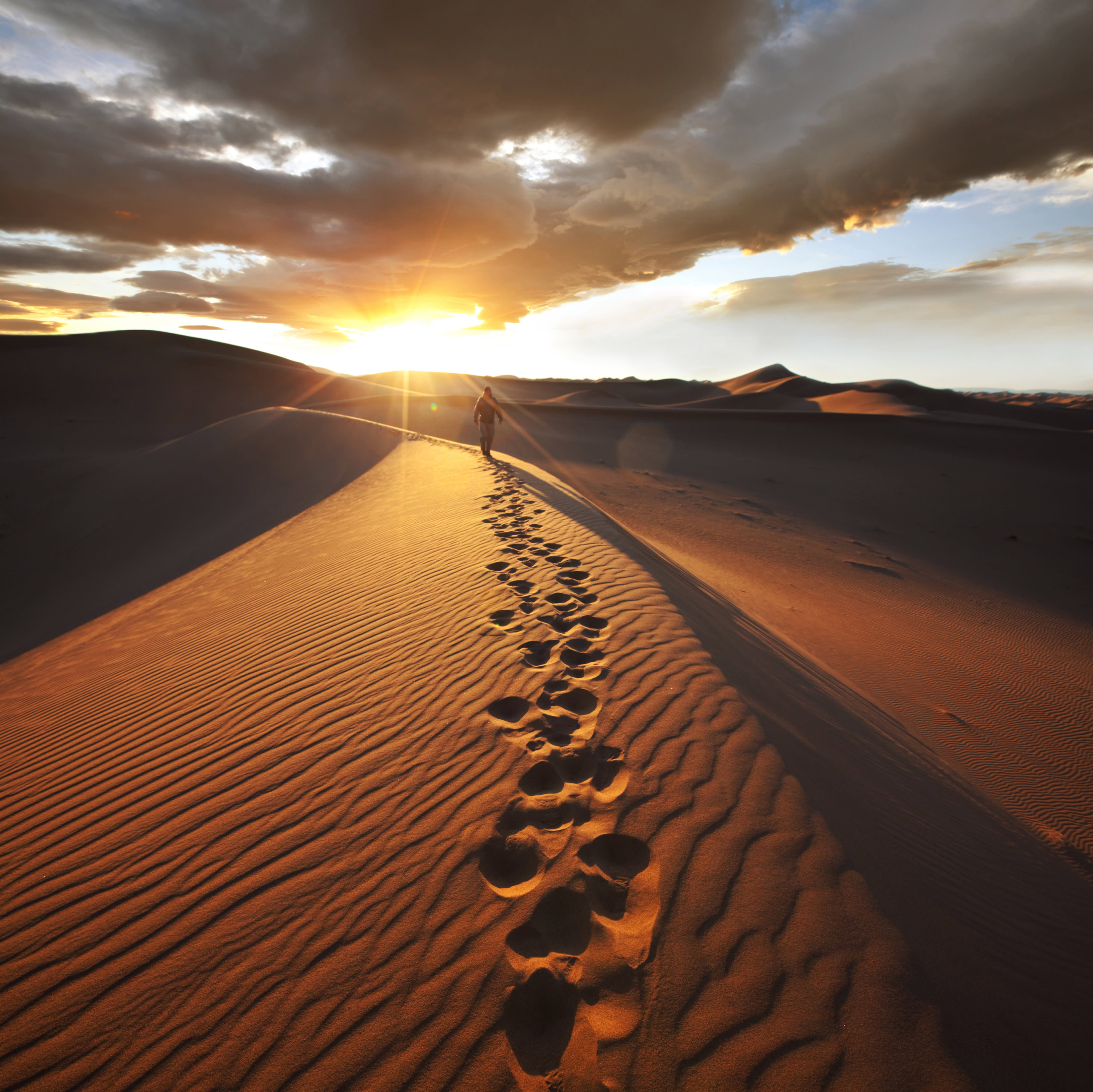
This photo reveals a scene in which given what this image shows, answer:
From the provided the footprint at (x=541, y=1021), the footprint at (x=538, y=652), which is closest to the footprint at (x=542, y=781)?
the footprint at (x=541, y=1021)

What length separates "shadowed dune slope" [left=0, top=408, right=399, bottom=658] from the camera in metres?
8.47

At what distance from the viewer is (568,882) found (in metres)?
2.10

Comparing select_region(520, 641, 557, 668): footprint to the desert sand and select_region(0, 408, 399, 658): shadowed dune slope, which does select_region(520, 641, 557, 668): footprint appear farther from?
select_region(0, 408, 399, 658): shadowed dune slope

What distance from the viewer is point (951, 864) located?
8.55 feet

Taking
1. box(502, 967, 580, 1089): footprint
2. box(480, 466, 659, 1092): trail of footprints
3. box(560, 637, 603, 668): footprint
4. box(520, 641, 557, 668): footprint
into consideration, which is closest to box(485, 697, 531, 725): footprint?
box(480, 466, 659, 1092): trail of footprints

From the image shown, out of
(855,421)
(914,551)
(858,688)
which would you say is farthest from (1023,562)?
(855,421)

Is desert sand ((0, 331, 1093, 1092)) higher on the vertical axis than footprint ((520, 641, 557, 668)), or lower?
lower

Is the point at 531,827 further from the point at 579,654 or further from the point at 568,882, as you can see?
the point at 579,654

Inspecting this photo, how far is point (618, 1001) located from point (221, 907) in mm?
1651

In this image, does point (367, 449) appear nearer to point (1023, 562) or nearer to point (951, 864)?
point (951, 864)

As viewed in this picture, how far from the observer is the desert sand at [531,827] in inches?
64.2

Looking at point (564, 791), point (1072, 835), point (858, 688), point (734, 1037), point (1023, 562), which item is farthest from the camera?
point (1023, 562)

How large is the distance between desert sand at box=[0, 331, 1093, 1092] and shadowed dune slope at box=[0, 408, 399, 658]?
23.1 inches

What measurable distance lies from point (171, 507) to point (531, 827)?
1388 cm
